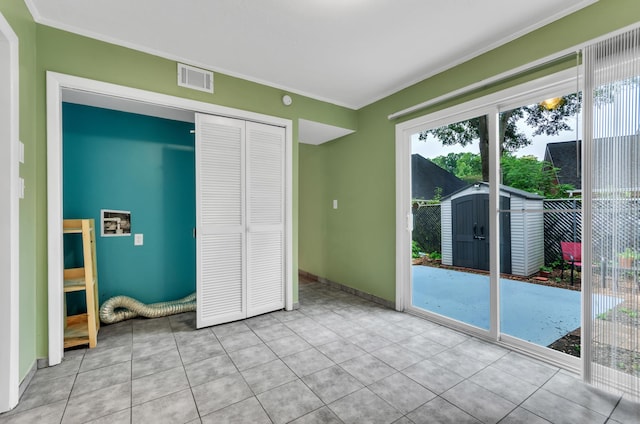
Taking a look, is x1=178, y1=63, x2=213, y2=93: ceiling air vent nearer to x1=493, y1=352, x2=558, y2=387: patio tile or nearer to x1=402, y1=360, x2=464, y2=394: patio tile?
x1=402, y1=360, x2=464, y2=394: patio tile

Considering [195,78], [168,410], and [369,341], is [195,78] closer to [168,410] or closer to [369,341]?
[168,410]

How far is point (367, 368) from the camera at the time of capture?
2.11 m

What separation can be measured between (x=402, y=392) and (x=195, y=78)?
315 centimetres

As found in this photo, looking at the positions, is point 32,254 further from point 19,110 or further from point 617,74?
point 617,74

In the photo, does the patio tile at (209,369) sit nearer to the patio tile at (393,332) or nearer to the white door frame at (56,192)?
the white door frame at (56,192)

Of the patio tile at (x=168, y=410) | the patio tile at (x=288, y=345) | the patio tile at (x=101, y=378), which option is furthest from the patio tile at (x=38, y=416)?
the patio tile at (x=288, y=345)

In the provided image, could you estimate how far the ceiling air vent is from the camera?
2680mm

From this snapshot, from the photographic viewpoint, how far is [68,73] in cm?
223

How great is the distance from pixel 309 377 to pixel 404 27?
8.89 feet

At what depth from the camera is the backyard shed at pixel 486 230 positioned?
2.35 meters

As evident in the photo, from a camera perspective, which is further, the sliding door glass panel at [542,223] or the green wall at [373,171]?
the sliding door glass panel at [542,223]

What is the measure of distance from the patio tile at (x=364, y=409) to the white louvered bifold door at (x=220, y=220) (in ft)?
5.40

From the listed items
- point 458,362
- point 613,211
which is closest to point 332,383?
point 458,362

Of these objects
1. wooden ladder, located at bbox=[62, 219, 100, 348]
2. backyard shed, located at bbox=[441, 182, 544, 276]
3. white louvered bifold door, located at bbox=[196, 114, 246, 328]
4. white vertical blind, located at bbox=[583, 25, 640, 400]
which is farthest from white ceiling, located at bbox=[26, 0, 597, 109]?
wooden ladder, located at bbox=[62, 219, 100, 348]
